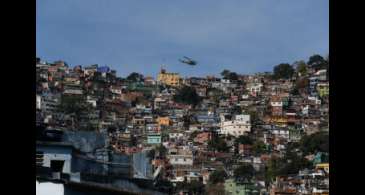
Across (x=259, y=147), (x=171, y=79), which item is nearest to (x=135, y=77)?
(x=171, y=79)

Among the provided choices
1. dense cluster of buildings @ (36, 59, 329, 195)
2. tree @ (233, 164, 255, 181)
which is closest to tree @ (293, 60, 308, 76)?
dense cluster of buildings @ (36, 59, 329, 195)

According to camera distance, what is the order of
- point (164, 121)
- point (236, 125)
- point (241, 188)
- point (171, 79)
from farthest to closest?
point (171, 79) < point (164, 121) < point (236, 125) < point (241, 188)

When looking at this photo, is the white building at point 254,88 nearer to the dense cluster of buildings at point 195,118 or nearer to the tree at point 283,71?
the dense cluster of buildings at point 195,118

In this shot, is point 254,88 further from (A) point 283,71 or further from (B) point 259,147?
(B) point 259,147

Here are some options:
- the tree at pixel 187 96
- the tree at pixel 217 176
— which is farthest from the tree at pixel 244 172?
the tree at pixel 187 96

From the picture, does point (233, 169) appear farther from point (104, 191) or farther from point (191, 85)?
point (104, 191)
